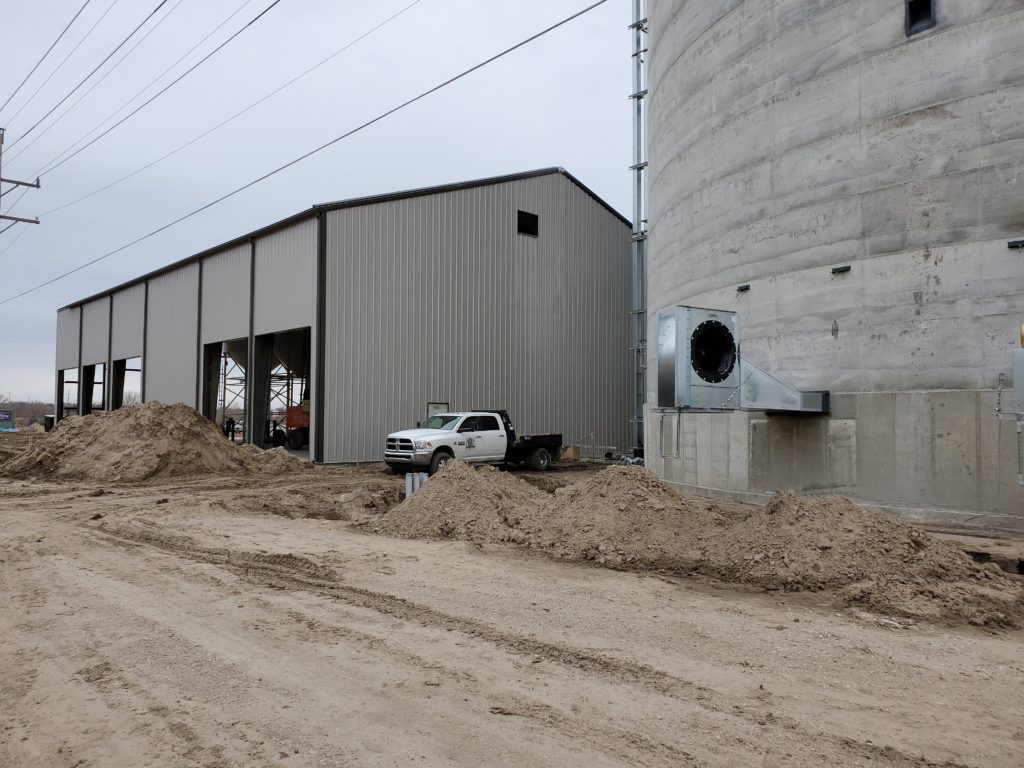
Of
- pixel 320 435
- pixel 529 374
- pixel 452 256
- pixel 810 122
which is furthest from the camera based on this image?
pixel 529 374

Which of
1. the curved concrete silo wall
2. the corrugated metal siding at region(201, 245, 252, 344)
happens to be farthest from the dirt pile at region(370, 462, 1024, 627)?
the corrugated metal siding at region(201, 245, 252, 344)

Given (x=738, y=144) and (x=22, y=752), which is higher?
(x=738, y=144)

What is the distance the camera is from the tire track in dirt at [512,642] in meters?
3.98

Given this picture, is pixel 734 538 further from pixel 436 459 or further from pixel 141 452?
pixel 141 452

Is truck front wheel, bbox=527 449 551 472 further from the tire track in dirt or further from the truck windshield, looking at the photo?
the tire track in dirt

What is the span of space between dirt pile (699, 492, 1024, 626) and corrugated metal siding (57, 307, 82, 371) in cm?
4673

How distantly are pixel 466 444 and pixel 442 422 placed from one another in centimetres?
116

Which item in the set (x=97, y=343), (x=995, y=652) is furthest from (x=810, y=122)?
(x=97, y=343)

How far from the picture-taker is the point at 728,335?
10922 millimetres

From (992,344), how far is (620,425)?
22358mm

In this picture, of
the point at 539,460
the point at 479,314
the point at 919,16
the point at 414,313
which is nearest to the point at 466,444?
the point at 539,460

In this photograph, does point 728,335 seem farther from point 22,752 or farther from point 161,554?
point 22,752

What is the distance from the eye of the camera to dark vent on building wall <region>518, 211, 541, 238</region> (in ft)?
95.5

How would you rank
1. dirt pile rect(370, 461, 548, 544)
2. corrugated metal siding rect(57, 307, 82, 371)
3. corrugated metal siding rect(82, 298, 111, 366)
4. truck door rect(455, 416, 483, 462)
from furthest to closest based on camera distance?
corrugated metal siding rect(57, 307, 82, 371)
corrugated metal siding rect(82, 298, 111, 366)
truck door rect(455, 416, 483, 462)
dirt pile rect(370, 461, 548, 544)
